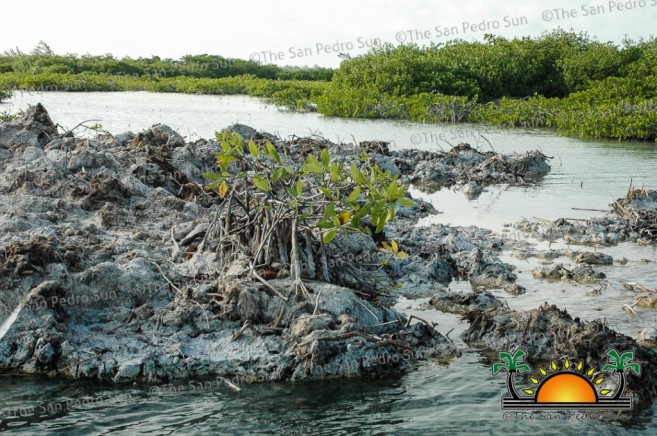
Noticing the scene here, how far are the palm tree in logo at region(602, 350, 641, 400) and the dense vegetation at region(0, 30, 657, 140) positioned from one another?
1739cm

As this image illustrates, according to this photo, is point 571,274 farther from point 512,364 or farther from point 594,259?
point 512,364

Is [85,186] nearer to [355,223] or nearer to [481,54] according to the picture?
[355,223]

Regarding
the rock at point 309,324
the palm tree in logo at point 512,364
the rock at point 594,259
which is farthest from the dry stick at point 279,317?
the rock at point 594,259

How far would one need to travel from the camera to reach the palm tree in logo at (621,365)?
561 cm

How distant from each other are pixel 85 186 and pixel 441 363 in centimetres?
572

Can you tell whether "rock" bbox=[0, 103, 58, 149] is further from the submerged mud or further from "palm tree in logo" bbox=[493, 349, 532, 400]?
"palm tree in logo" bbox=[493, 349, 532, 400]

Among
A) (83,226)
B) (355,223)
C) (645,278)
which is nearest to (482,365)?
(355,223)

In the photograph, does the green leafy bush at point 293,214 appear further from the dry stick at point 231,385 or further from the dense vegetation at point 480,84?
the dense vegetation at point 480,84

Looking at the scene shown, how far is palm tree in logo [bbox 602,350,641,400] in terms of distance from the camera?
5.61m

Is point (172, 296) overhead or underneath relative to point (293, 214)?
underneath

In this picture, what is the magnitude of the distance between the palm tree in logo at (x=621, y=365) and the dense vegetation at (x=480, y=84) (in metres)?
17.4

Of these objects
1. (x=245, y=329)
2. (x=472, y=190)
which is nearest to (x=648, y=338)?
(x=245, y=329)

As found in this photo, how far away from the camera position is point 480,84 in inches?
1423

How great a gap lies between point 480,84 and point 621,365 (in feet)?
105
